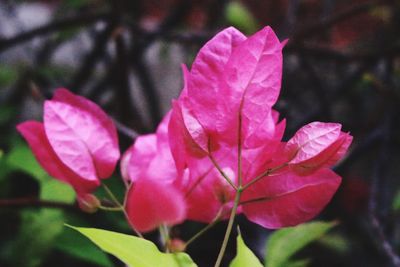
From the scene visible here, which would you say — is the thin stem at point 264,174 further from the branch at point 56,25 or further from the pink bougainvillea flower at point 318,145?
the branch at point 56,25

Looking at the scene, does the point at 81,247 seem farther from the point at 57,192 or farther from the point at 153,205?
the point at 153,205

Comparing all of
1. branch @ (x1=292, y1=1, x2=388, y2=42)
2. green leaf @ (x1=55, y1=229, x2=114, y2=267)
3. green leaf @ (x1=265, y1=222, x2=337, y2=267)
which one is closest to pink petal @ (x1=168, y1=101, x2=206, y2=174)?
green leaf @ (x1=265, y1=222, x2=337, y2=267)

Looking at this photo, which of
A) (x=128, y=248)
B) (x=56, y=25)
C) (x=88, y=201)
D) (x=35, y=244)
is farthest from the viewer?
(x=56, y=25)

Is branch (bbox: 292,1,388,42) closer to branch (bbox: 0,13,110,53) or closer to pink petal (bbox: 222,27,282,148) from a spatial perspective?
branch (bbox: 0,13,110,53)

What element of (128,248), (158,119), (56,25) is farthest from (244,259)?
(158,119)

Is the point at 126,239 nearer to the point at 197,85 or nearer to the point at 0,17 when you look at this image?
the point at 197,85

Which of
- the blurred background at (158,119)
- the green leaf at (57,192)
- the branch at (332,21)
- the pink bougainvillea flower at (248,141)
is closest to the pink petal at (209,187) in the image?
the pink bougainvillea flower at (248,141)

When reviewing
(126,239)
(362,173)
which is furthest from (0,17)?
(126,239)
